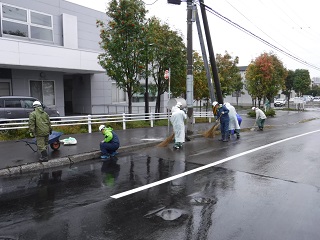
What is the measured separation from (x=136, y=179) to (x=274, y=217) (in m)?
3.18

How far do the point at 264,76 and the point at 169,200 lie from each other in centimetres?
2573

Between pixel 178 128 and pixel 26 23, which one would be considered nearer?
pixel 178 128

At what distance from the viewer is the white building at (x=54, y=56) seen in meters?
15.9

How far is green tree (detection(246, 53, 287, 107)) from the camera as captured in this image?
2786 cm

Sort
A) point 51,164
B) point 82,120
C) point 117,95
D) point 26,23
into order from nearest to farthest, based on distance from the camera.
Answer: point 51,164, point 82,120, point 26,23, point 117,95

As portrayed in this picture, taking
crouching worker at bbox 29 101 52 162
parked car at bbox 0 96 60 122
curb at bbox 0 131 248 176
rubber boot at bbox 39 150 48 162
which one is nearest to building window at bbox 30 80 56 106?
parked car at bbox 0 96 60 122

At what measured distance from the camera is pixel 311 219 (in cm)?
432

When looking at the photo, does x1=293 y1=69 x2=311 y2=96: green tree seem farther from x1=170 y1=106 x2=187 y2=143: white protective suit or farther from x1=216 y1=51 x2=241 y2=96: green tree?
x1=170 y1=106 x2=187 y2=143: white protective suit

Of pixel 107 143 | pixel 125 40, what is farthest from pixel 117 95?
pixel 107 143

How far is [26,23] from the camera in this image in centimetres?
1770

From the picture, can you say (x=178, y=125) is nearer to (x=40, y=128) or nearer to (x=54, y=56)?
(x=40, y=128)

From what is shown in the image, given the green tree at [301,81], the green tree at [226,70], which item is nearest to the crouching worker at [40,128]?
the green tree at [226,70]

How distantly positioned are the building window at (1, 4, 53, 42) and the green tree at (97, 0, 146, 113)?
5.94 meters

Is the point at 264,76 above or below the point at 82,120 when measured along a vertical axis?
above
